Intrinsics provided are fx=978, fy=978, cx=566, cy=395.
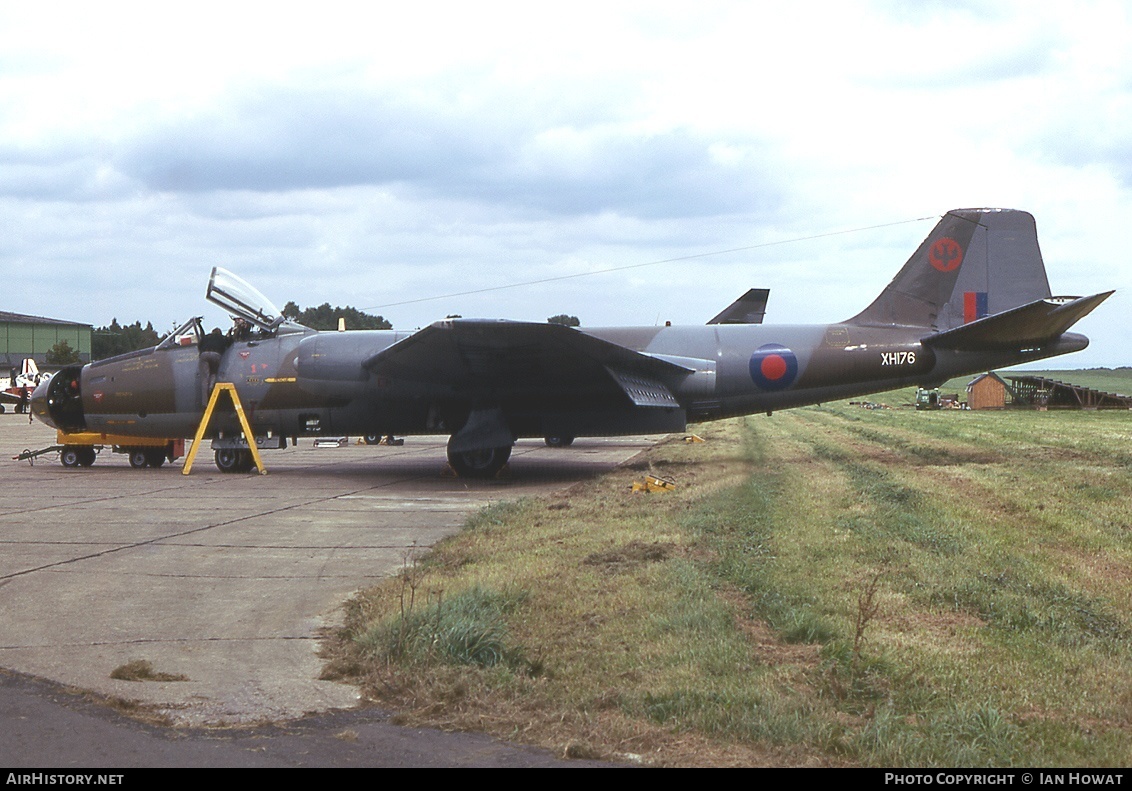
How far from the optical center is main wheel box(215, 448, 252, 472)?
17422 mm

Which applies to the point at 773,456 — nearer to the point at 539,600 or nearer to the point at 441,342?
the point at 441,342

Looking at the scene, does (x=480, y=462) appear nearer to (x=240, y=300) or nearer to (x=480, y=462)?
(x=480, y=462)

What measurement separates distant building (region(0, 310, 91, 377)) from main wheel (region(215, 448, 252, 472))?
231 feet

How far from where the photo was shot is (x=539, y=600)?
6516mm

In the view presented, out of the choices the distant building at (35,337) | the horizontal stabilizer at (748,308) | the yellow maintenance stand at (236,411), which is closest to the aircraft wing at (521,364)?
the yellow maintenance stand at (236,411)

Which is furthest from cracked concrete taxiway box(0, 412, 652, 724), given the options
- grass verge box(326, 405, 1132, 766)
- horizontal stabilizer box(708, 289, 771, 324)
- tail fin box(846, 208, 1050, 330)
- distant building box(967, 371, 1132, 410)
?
distant building box(967, 371, 1132, 410)

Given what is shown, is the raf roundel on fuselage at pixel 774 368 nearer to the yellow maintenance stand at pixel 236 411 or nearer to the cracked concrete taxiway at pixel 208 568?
the cracked concrete taxiway at pixel 208 568

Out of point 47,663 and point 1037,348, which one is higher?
point 1037,348

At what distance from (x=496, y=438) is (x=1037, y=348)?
8925mm

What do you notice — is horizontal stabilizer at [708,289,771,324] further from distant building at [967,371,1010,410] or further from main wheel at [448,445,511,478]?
distant building at [967,371,1010,410]

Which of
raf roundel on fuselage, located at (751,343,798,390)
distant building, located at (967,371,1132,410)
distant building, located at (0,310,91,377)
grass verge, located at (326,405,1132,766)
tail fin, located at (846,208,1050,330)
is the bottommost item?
grass verge, located at (326,405,1132,766)

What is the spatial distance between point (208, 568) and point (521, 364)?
7.93 metres

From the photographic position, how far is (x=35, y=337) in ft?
277
